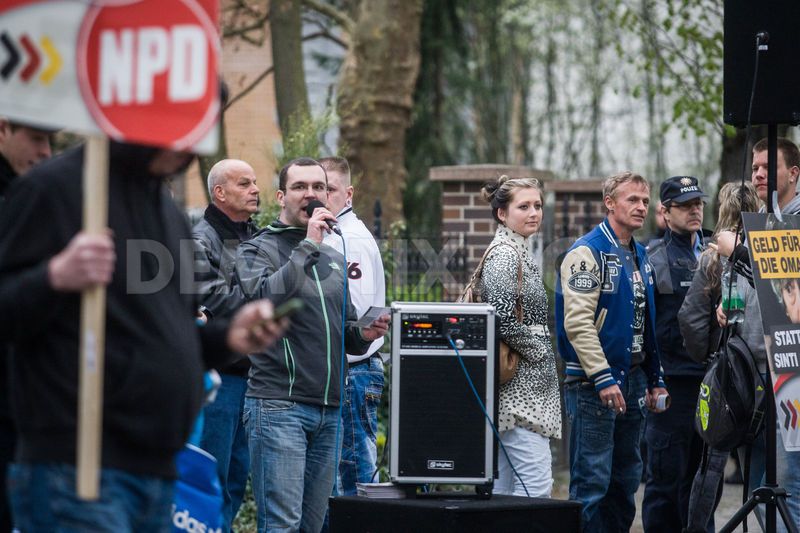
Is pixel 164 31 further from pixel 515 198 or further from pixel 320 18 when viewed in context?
pixel 320 18

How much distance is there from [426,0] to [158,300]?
12278 mm

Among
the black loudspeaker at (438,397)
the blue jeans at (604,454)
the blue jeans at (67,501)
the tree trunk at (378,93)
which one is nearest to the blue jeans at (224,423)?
the black loudspeaker at (438,397)

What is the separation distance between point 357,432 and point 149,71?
12.8ft

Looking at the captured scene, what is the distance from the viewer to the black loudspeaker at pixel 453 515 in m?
5.67

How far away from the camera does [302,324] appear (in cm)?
588

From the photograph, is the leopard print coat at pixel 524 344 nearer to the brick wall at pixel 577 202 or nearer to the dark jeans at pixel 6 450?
the dark jeans at pixel 6 450

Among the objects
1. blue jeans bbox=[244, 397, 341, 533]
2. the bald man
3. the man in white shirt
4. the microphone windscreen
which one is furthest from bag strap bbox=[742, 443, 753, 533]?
the bald man

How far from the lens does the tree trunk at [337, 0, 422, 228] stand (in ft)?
39.5

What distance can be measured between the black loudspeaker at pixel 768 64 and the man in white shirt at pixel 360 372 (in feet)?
7.07

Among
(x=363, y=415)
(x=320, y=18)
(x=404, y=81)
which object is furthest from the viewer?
(x=320, y=18)

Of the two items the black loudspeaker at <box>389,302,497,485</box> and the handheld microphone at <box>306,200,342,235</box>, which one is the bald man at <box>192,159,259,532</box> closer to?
the handheld microphone at <box>306,200,342,235</box>

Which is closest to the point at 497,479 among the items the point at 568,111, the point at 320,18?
the point at 320,18

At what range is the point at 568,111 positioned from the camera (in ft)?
82.6

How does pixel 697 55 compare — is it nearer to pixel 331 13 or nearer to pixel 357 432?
pixel 331 13
